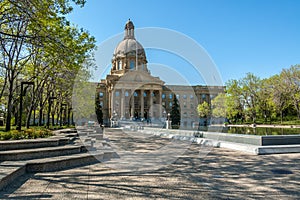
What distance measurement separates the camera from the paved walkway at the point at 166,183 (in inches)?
201

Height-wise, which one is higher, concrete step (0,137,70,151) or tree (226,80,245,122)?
tree (226,80,245,122)

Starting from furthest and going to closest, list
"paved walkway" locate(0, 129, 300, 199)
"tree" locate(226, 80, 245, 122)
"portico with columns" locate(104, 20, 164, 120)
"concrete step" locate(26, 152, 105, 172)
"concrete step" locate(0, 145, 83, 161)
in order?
"portico with columns" locate(104, 20, 164, 120), "tree" locate(226, 80, 245, 122), "concrete step" locate(0, 145, 83, 161), "concrete step" locate(26, 152, 105, 172), "paved walkway" locate(0, 129, 300, 199)

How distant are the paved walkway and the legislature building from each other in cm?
5471

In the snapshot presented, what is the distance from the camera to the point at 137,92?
245 ft

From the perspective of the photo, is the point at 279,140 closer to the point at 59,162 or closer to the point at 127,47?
the point at 59,162

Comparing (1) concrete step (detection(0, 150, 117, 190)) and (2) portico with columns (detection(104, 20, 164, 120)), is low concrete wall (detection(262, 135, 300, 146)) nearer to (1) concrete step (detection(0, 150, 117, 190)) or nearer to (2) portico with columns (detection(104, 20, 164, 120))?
(1) concrete step (detection(0, 150, 117, 190))

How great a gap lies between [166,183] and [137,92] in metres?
68.9

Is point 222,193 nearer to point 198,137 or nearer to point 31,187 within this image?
point 31,187

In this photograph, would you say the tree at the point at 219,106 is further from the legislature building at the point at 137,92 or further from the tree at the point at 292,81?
the tree at the point at 292,81

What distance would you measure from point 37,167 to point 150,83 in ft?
204

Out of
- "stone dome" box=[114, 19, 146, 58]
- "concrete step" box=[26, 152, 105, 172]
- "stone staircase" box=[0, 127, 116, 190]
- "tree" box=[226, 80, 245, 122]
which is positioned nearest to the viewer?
"stone staircase" box=[0, 127, 116, 190]

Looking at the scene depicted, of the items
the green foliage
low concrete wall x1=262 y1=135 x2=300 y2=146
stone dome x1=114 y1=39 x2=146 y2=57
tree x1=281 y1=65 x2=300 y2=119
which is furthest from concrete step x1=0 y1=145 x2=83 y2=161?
stone dome x1=114 y1=39 x2=146 y2=57

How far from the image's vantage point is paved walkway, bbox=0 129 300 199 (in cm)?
511

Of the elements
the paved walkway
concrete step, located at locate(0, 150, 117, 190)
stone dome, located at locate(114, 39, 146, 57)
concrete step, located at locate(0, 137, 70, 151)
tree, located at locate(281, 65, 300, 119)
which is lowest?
the paved walkway
